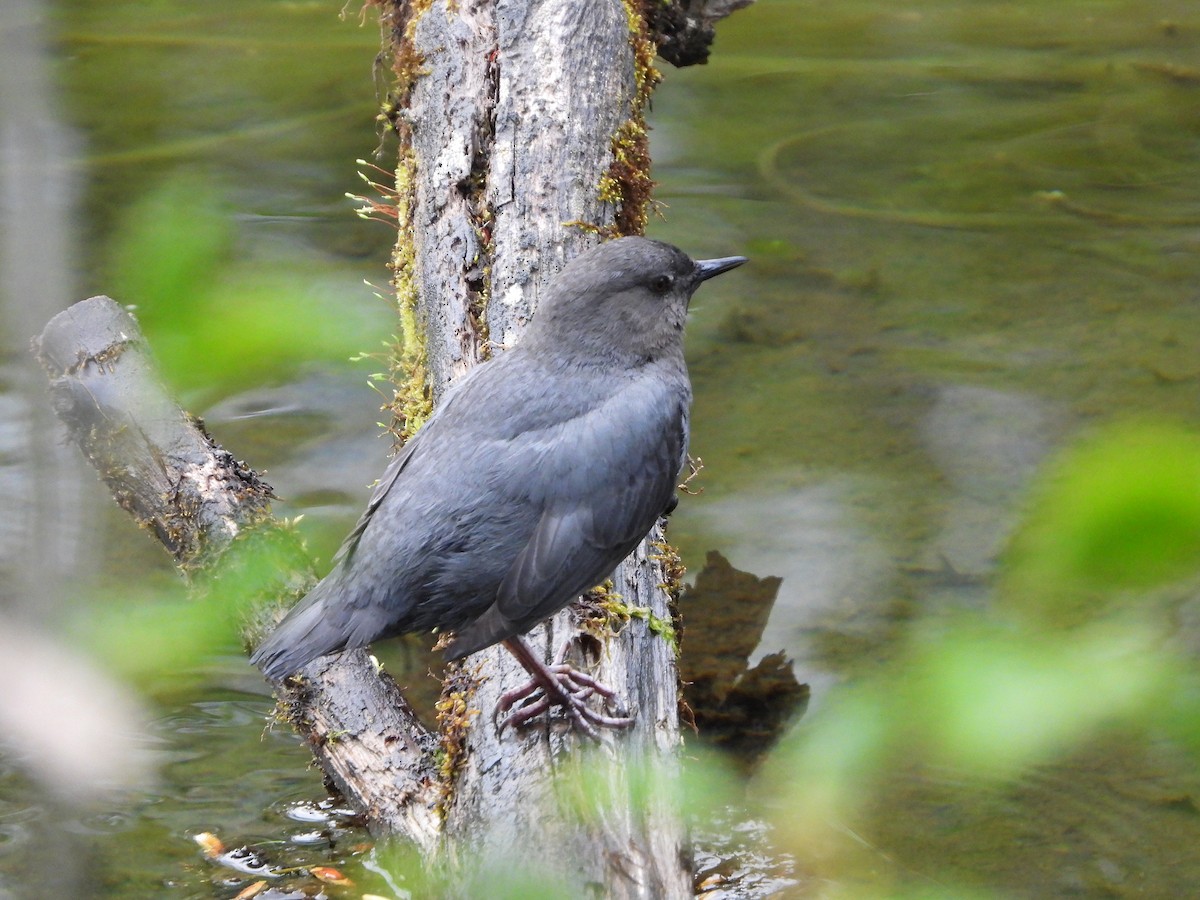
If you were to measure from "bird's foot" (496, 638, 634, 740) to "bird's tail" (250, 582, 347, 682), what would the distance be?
0.46 metres

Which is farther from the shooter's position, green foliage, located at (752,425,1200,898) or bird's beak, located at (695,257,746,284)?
bird's beak, located at (695,257,746,284)

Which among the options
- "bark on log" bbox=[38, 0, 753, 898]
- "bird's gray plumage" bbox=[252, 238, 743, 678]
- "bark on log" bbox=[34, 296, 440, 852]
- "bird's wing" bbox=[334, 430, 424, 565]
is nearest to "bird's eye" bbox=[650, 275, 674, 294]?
"bird's gray plumage" bbox=[252, 238, 743, 678]

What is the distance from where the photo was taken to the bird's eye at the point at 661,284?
3361 millimetres

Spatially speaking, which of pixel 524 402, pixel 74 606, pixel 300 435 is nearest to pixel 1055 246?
pixel 300 435

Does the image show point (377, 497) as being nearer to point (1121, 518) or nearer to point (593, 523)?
point (593, 523)

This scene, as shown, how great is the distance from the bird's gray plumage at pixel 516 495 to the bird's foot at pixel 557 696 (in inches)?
7.5

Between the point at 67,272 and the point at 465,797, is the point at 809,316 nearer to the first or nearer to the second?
the point at 465,797

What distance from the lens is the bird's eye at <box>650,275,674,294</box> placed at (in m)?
3.36

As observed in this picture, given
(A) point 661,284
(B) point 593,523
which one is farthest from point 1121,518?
(A) point 661,284

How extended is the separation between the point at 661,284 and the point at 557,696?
1.20 metres

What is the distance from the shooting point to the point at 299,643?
2623 mm

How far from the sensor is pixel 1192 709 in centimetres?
95

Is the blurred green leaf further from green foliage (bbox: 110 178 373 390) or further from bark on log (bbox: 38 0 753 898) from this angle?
bark on log (bbox: 38 0 753 898)

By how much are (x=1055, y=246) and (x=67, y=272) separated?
8.23 m
